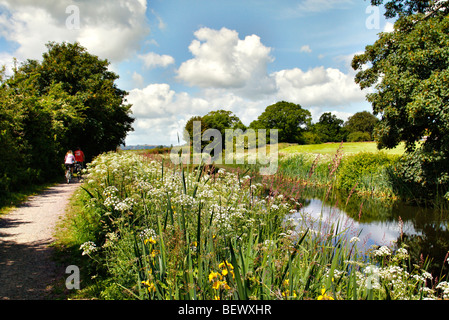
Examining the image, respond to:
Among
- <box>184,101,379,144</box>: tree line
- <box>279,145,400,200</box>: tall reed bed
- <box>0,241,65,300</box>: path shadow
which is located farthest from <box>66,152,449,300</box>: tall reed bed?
<box>184,101,379,144</box>: tree line

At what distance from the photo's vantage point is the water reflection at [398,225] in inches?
302

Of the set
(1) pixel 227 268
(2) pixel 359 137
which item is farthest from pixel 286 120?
(1) pixel 227 268

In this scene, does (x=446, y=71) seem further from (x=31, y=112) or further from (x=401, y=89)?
(x=31, y=112)

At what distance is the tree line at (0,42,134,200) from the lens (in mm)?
13094

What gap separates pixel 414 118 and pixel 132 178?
10.1 metres

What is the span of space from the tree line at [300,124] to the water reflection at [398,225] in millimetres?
51928

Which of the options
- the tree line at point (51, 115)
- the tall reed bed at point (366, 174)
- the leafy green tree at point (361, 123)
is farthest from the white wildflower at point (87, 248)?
the leafy green tree at point (361, 123)

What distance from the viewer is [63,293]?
4.80m

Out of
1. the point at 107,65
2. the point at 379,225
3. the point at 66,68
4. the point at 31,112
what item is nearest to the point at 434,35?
the point at 379,225

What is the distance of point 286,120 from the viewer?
67.6 metres

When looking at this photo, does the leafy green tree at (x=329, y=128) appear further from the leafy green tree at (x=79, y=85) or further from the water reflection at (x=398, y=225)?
the water reflection at (x=398, y=225)

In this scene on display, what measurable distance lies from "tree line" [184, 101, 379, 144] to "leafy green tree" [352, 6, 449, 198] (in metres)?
51.1

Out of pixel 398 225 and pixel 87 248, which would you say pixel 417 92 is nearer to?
pixel 398 225

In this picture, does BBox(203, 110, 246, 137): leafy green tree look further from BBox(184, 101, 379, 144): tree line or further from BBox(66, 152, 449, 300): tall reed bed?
BBox(66, 152, 449, 300): tall reed bed
